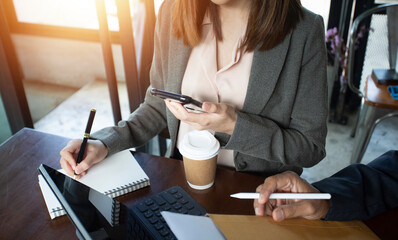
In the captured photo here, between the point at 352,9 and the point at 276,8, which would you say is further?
the point at 352,9

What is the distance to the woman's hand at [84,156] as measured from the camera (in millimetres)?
958

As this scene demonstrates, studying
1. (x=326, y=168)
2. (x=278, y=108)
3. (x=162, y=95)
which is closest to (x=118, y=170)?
(x=162, y=95)

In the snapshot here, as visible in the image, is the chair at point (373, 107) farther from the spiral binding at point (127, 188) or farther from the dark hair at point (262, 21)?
the spiral binding at point (127, 188)

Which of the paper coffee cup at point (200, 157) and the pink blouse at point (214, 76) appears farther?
the pink blouse at point (214, 76)

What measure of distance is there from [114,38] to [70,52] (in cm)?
65

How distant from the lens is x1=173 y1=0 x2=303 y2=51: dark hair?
3.42 feet

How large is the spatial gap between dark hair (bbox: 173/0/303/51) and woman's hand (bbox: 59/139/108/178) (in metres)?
0.46

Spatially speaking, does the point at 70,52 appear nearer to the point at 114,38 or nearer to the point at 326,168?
the point at 114,38

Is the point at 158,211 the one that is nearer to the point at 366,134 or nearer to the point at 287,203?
the point at 287,203

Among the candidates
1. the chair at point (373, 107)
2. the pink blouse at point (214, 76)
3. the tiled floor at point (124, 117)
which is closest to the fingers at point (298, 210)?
the pink blouse at point (214, 76)

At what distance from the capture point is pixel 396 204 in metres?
0.88

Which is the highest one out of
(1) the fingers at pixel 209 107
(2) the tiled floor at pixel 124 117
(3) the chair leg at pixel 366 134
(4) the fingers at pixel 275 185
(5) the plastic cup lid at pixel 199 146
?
(1) the fingers at pixel 209 107

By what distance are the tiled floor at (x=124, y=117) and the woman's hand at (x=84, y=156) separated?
1.79m

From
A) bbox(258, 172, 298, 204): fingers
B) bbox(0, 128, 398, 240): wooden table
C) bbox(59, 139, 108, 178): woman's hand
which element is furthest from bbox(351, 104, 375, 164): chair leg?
bbox(59, 139, 108, 178): woman's hand
